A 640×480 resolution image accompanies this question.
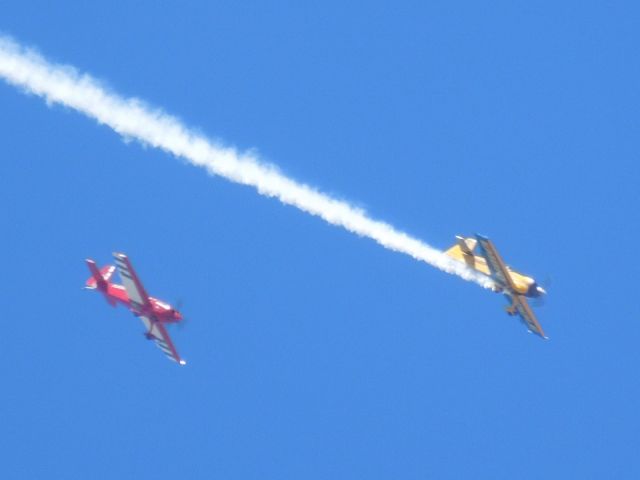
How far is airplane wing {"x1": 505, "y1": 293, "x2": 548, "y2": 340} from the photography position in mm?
46250

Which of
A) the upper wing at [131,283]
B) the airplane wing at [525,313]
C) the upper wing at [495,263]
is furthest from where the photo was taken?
the airplane wing at [525,313]

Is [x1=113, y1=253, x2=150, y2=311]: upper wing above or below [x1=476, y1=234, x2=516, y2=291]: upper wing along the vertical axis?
below

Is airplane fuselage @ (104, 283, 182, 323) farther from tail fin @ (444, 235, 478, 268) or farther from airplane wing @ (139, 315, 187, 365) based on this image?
tail fin @ (444, 235, 478, 268)

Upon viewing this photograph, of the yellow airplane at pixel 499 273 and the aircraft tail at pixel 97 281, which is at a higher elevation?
the yellow airplane at pixel 499 273

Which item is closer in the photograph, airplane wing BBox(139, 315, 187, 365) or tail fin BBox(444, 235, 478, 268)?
airplane wing BBox(139, 315, 187, 365)

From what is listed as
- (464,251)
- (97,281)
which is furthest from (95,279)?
(464,251)

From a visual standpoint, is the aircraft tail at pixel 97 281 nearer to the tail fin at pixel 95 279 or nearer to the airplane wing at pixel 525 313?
the tail fin at pixel 95 279

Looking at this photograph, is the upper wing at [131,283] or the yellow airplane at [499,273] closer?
the upper wing at [131,283]

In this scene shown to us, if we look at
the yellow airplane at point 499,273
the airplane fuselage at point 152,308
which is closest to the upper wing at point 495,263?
→ the yellow airplane at point 499,273

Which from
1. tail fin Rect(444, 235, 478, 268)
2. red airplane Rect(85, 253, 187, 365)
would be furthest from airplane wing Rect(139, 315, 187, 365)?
tail fin Rect(444, 235, 478, 268)

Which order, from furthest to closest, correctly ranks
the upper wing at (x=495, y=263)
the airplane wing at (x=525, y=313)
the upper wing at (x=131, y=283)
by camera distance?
the airplane wing at (x=525, y=313), the upper wing at (x=495, y=263), the upper wing at (x=131, y=283)

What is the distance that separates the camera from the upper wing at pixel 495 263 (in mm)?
44094

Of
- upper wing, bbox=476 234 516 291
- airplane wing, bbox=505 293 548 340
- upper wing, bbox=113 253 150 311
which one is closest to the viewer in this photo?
upper wing, bbox=113 253 150 311

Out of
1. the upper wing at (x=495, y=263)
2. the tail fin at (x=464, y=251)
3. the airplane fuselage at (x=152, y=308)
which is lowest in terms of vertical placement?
the airplane fuselage at (x=152, y=308)
